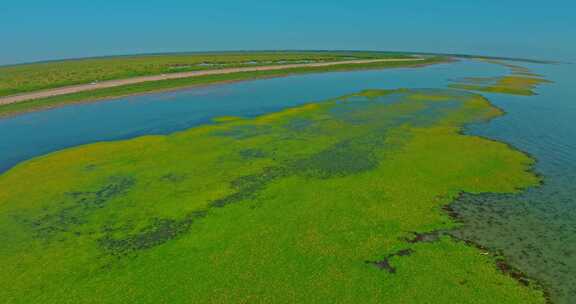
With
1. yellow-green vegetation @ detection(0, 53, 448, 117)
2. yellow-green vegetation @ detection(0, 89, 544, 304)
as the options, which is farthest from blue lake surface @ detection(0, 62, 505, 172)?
yellow-green vegetation @ detection(0, 89, 544, 304)

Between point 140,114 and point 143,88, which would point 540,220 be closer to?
point 140,114

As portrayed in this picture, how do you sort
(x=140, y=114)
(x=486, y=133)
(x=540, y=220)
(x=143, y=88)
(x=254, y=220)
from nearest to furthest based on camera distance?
(x=540, y=220) → (x=254, y=220) → (x=486, y=133) → (x=140, y=114) → (x=143, y=88)

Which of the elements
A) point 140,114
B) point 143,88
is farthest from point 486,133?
point 143,88

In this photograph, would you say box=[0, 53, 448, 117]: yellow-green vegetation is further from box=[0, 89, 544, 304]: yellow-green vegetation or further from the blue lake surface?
box=[0, 89, 544, 304]: yellow-green vegetation

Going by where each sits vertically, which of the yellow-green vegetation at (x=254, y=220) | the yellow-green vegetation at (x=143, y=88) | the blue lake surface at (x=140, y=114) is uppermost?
the yellow-green vegetation at (x=143, y=88)

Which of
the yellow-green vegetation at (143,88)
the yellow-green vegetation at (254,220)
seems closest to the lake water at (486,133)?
the yellow-green vegetation at (254,220)

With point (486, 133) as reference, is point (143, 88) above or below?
above

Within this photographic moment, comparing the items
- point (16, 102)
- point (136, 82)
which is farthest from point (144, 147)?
point (136, 82)

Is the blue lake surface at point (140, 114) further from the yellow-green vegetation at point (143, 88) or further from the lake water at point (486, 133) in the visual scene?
the yellow-green vegetation at point (143, 88)
